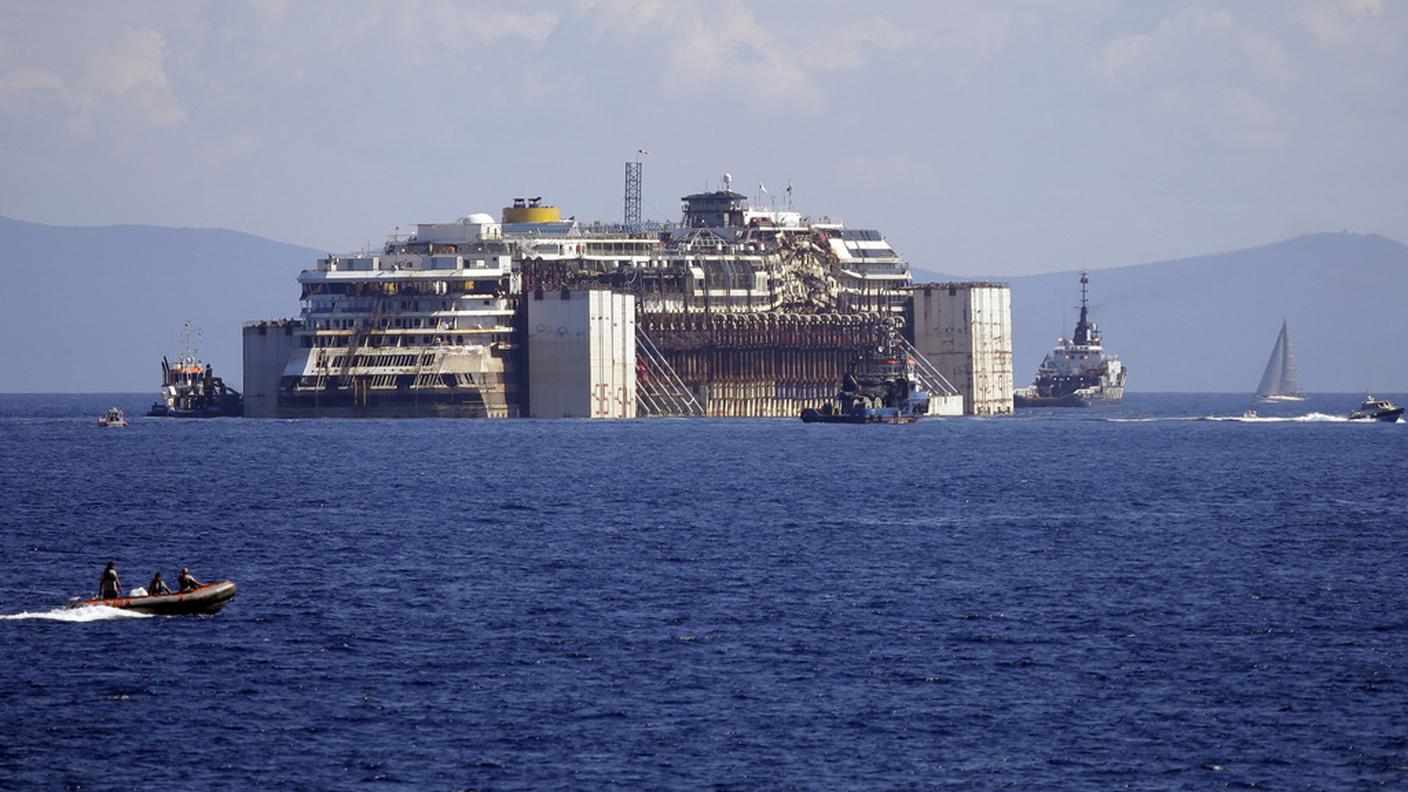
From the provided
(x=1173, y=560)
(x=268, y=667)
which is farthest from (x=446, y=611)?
(x=1173, y=560)

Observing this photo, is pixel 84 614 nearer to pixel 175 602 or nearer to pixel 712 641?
pixel 175 602

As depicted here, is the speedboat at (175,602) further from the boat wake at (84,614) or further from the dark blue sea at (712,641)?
the dark blue sea at (712,641)

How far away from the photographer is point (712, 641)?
232ft

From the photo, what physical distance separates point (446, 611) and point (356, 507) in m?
43.3

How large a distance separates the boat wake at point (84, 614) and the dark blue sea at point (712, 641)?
0.16 m

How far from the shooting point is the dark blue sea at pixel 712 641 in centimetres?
5500

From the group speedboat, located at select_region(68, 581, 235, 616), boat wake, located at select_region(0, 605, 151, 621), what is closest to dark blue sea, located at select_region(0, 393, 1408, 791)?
boat wake, located at select_region(0, 605, 151, 621)

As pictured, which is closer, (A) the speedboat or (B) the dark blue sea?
(B) the dark blue sea

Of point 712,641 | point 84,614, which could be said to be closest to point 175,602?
point 84,614

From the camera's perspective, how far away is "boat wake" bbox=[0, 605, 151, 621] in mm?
74812

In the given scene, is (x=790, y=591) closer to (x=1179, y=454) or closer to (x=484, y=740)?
A: (x=484, y=740)

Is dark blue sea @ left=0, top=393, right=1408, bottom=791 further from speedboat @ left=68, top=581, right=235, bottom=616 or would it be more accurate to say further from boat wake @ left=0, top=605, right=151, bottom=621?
speedboat @ left=68, top=581, right=235, bottom=616

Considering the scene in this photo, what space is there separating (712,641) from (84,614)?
2029cm

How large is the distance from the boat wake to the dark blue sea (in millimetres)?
160
